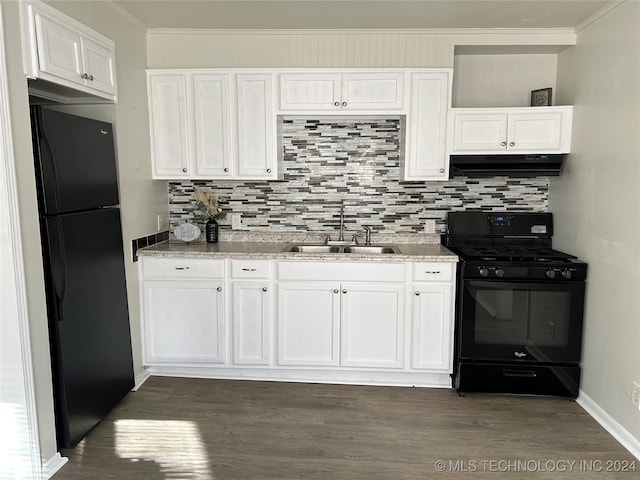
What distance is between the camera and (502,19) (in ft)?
9.59

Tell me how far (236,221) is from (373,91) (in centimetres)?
149

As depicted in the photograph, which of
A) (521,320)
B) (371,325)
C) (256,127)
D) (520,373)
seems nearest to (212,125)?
(256,127)

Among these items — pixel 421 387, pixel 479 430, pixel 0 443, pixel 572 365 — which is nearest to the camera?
pixel 0 443

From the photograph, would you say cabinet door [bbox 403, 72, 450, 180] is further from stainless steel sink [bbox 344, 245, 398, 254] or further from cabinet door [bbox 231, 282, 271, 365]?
cabinet door [bbox 231, 282, 271, 365]

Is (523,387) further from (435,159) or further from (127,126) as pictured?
(127,126)

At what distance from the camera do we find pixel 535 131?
3.12 m

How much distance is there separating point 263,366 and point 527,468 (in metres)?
1.73

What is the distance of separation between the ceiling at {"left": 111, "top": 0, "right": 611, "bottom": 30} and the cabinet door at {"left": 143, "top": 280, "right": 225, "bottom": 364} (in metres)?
1.79

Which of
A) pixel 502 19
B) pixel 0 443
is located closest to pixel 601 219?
pixel 502 19

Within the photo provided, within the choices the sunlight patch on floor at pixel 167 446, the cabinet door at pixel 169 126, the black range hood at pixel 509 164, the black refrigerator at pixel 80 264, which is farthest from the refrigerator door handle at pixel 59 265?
the black range hood at pixel 509 164

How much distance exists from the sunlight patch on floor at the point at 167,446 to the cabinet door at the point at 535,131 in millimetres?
2795

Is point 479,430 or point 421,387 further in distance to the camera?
point 421,387

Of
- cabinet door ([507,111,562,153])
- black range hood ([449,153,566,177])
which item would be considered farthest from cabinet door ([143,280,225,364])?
cabinet door ([507,111,562,153])

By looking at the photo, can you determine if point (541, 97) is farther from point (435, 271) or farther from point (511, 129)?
point (435, 271)
